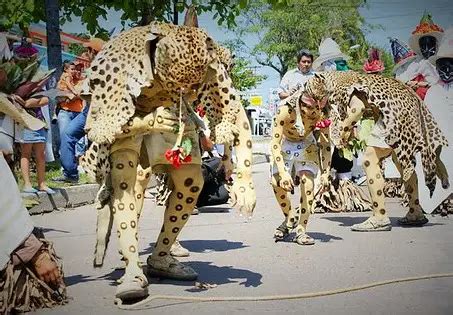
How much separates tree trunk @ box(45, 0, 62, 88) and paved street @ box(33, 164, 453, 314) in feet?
5.30

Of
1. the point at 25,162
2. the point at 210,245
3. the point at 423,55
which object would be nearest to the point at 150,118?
the point at 210,245

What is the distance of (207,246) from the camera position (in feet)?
22.3

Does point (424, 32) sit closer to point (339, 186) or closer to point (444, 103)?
point (444, 103)

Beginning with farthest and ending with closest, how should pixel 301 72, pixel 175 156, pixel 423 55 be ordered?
1. pixel 301 72
2. pixel 423 55
3. pixel 175 156

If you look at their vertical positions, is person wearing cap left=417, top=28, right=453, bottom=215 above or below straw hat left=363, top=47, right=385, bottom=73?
below

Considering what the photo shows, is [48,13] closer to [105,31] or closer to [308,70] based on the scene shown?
[105,31]

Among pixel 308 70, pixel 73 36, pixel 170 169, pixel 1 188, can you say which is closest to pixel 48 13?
pixel 73 36

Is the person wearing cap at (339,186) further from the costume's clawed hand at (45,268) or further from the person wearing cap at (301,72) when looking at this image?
the costume's clawed hand at (45,268)

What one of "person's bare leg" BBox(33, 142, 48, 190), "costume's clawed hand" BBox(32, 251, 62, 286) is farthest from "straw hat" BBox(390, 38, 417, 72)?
"costume's clawed hand" BBox(32, 251, 62, 286)

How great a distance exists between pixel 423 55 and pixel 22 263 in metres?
5.81

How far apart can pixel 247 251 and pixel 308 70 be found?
→ 3.85 meters

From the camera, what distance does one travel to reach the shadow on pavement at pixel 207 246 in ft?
21.5

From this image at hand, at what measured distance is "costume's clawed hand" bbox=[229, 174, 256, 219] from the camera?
4.73 m

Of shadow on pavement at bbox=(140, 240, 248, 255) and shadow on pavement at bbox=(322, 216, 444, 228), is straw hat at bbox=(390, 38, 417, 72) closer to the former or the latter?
shadow on pavement at bbox=(322, 216, 444, 228)
